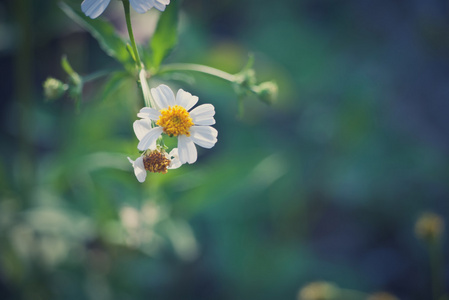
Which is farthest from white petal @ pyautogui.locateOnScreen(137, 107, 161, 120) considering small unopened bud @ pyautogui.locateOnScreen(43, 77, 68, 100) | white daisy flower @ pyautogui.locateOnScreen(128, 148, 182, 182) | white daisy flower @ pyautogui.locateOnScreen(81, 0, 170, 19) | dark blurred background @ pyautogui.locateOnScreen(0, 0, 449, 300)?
dark blurred background @ pyautogui.locateOnScreen(0, 0, 449, 300)

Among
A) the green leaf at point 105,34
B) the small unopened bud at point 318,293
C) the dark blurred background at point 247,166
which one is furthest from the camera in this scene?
the dark blurred background at point 247,166

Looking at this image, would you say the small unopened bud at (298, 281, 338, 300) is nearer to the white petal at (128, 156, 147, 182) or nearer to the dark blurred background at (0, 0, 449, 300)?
the dark blurred background at (0, 0, 449, 300)

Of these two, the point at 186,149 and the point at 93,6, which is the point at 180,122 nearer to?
the point at 186,149

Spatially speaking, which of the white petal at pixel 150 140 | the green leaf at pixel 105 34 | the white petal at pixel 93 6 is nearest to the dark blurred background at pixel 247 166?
the green leaf at pixel 105 34

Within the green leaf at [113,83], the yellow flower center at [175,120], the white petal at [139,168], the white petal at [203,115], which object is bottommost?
the white petal at [139,168]

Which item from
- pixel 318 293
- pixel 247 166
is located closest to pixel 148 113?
pixel 247 166

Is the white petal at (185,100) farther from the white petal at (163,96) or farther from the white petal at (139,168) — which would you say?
the white petal at (139,168)

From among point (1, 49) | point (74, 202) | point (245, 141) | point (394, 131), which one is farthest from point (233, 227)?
point (1, 49)
